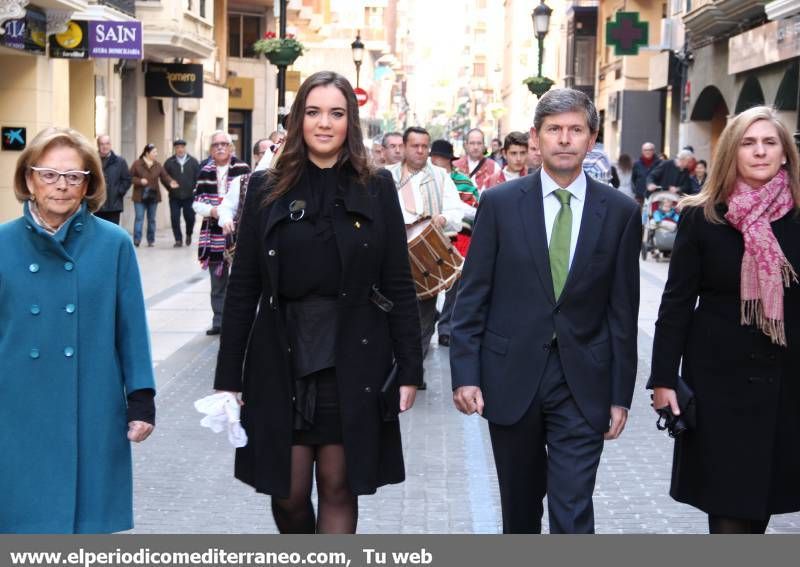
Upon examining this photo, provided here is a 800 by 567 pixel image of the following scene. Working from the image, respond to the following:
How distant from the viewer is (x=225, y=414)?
16.1 ft

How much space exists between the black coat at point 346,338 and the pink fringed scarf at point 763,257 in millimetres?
1179

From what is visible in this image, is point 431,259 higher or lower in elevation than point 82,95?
lower

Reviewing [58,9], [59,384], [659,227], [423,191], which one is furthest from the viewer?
[659,227]

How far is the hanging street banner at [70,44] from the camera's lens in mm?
23969

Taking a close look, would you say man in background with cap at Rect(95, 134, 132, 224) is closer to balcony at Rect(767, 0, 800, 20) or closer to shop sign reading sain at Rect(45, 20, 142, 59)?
shop sign reading sain at Rect(45, 20, 142, 59)

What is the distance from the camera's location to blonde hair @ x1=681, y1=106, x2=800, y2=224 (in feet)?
16.5

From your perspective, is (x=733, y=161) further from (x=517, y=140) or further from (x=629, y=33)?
(x=629, y=33)

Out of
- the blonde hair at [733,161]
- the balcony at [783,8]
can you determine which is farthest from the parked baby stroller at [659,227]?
the blonde hair at [733,161]

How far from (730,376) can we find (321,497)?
1.52 metres

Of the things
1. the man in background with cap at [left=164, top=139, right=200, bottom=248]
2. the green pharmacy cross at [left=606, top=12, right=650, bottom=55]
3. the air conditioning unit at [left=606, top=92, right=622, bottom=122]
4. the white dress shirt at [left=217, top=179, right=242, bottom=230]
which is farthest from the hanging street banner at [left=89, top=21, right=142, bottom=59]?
the air conditioning unit at [left=606, top=92, right=622, bottom=122]

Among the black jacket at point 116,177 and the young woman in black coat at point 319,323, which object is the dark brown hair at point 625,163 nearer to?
the black jacket at point 116,177

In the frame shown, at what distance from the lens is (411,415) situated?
9.88 m

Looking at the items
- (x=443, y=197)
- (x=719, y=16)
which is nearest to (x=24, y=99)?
(x=719, y=16)

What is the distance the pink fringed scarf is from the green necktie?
573 mm
